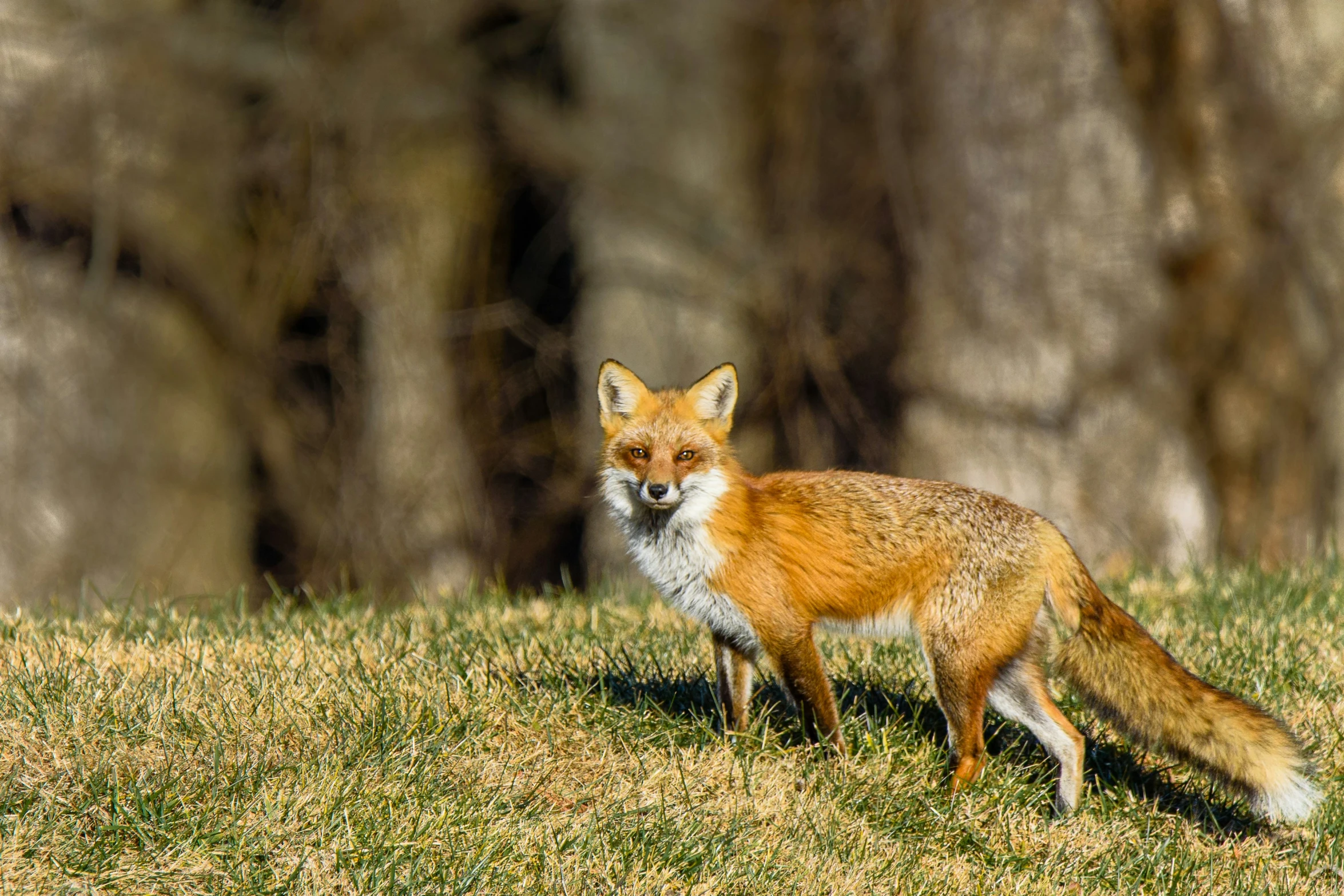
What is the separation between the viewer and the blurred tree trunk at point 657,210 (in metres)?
10.8

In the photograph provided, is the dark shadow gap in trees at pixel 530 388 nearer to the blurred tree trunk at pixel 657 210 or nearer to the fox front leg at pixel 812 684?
the blurred tree trunk at pixel 657 210

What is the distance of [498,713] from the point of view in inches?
179

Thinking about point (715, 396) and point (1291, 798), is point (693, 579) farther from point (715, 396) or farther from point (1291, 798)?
point (1291, 798)

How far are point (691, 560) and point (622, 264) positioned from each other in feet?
21.9

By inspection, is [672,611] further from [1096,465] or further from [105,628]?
[1096,465]

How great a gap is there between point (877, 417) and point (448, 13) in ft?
15.8

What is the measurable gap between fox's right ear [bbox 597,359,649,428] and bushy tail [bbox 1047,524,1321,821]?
1571 mm

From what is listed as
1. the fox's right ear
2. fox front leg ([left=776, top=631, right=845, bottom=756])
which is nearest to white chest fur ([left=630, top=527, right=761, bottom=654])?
fox front leg ([left=776, top=631, right=845, bottom=756])

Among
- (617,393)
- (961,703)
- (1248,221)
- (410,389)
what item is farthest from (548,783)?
(1248,221)

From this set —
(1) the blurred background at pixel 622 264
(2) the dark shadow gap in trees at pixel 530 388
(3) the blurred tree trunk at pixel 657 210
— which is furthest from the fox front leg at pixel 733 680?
(2) the dark shadow gap in trees at pixel 530 388

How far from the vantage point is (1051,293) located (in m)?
9.25

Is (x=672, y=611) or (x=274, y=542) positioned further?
(x=274, y=542)

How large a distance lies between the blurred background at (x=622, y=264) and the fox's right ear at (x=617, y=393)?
492cm

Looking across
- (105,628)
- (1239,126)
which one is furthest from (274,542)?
(1239,126)
